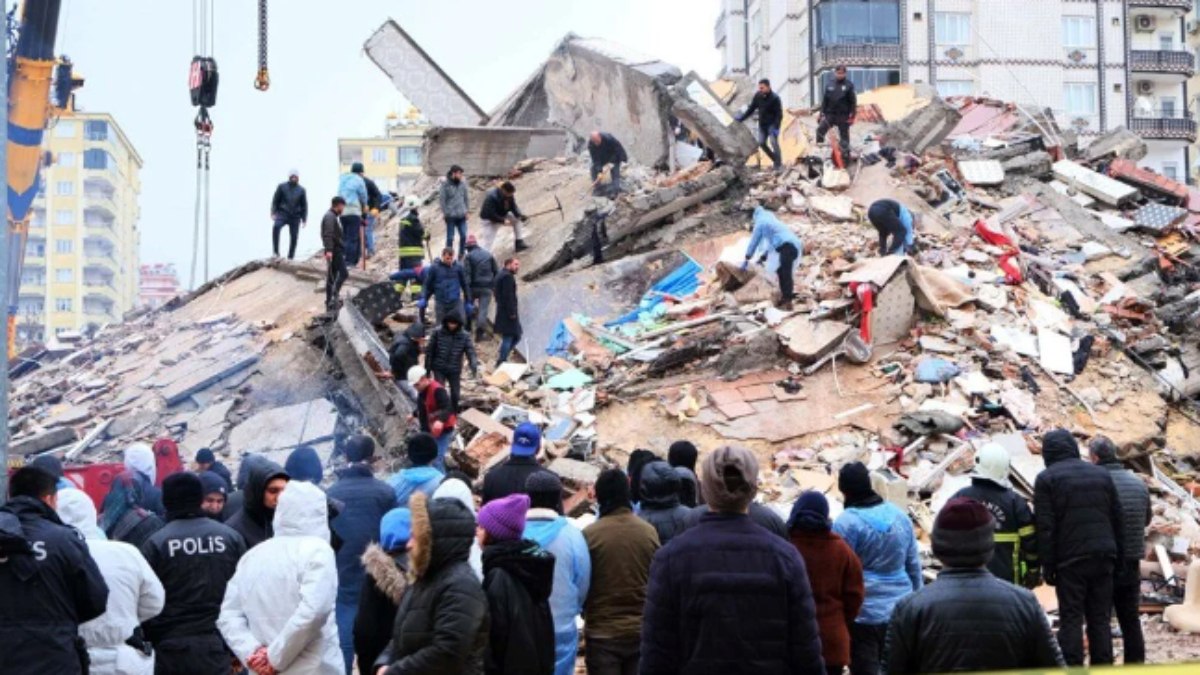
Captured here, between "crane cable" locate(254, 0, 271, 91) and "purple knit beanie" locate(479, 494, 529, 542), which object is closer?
"purple knit beanie" locate(479, 494, 529, 542)

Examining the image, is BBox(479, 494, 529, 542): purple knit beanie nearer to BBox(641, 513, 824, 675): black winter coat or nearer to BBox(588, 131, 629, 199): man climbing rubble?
BBox(641, 513, 824, 675): black winter coat

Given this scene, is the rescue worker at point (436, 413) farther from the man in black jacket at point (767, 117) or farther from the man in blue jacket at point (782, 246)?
the man in black jacket at point (767, 117)

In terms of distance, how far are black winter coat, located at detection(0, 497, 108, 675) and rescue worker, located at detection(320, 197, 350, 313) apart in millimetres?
12635

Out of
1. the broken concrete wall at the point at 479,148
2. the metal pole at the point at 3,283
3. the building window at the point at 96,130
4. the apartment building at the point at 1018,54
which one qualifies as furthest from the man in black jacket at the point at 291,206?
the building window at the point at 96,130

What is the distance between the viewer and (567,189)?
23.9 meters

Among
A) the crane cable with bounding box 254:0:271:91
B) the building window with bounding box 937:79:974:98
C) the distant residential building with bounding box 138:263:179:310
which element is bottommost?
the distant residential building with bounding box 138:263:179:310

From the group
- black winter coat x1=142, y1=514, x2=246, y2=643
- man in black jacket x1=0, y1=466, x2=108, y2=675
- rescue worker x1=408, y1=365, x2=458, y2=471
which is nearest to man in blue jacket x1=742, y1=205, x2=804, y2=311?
rescue worker x1=408, y1=365, x2=458, y2=471

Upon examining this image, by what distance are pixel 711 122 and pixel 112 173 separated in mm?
79243

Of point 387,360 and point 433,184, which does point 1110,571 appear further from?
point 433,184

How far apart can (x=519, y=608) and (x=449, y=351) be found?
32.7 feet

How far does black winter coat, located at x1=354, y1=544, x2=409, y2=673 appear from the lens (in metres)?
6.14

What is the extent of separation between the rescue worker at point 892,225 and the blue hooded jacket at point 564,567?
12.0 metres

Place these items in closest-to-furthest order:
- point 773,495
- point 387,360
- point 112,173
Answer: point 773,495, point 387,360, point 112,173

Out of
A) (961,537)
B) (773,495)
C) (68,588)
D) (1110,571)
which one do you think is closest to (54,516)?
(68,588)
